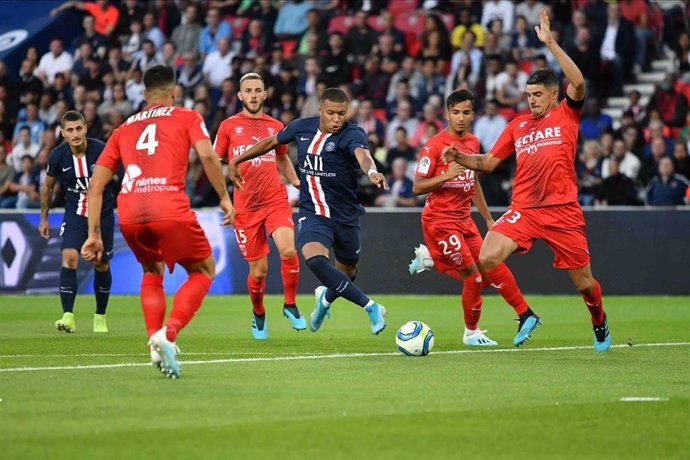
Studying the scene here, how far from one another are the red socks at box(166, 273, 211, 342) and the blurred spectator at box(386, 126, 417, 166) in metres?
13.7

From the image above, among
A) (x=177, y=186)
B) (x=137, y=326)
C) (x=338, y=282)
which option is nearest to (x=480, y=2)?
(x=137, y=326)

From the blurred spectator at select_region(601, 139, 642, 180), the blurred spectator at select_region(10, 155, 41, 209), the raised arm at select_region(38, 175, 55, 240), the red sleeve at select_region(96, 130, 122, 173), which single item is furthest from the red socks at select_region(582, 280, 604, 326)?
the blurred spectator at select_region(10, 155, 41, 209)

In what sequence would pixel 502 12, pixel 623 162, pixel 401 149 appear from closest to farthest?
pixel 623 162, pixel 401 149, pixel 502 12

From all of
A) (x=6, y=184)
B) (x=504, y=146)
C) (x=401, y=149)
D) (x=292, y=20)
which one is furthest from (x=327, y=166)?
(x=292, y=20)

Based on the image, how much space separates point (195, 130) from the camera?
31.8ft

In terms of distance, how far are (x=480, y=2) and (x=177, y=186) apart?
17343mm

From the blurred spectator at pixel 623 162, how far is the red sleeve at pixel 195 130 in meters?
13.2

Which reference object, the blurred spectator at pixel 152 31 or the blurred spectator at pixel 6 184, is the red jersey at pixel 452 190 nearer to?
the blurred spectator at pixel 6 184

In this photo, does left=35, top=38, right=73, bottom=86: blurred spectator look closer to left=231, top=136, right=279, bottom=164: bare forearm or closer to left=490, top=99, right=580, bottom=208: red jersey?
left=231, top=136, right=279, bottom=164: bare forearm

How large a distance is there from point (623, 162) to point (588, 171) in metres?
0.58

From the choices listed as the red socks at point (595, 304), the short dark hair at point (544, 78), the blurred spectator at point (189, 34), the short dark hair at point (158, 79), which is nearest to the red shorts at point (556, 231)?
the red socks at point (595, 304)

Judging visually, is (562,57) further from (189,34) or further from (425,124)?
(189,34)

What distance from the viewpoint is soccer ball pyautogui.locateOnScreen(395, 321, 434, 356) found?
11469 millimetres

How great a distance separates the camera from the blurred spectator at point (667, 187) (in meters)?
21.1
